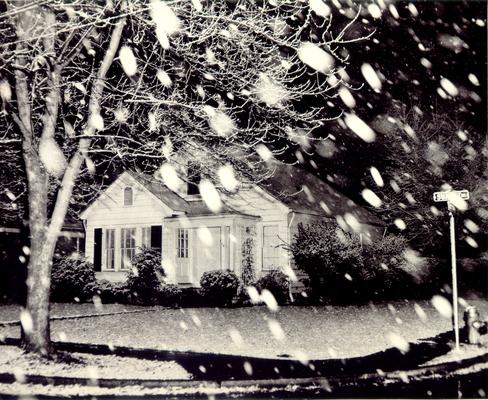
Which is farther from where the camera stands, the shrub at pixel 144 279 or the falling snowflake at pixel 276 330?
the shrub at pixel 144 279

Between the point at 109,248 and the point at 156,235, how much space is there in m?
2.32

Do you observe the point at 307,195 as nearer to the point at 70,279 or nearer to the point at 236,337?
the point at 70,279

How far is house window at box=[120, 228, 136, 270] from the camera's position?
2250cm

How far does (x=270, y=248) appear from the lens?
831 inches

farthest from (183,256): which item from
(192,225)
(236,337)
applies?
(236,337)

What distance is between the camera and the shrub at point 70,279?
2033 centimetres

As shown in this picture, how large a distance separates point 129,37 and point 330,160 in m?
26.6

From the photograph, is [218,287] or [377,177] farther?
[377,177]

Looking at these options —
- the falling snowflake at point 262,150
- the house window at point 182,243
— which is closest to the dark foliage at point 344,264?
the falling snowflake at point 262,150

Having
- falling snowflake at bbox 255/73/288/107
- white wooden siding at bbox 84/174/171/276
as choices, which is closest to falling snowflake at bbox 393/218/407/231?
white wooden siding at bbox 84/174/171/276

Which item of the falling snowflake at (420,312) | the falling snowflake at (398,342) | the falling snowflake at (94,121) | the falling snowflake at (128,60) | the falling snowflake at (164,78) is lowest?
the falling snowflake at (420,312)

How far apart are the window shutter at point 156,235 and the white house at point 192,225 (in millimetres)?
41

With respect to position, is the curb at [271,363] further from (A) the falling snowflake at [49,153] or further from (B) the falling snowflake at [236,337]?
(A) the falling snowflake at [49,153]

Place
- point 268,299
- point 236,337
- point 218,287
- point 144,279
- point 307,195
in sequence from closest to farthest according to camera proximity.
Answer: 1. point 236,337
2. point 268,299
3. point 218,287
4. point 144,279
5. point 307,195
